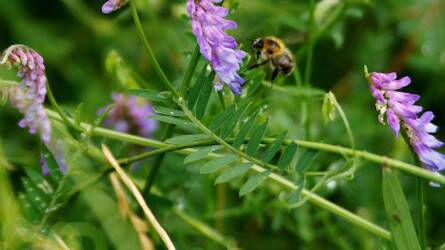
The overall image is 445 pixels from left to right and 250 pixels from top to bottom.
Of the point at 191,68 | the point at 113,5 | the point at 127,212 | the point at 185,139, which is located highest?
the point at 113,5

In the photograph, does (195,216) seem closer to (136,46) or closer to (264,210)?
(264,210)

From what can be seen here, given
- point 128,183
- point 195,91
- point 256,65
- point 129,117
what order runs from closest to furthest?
1. point 195,91
2. point 128,183
3. point 256,65
4. point 129,117

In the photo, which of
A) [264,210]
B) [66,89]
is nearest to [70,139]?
[264,210]

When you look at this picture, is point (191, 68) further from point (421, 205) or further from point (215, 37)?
point (421, 205)

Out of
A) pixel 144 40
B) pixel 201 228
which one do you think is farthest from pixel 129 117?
pixel 144 40

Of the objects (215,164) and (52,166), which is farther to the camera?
(52,166)
